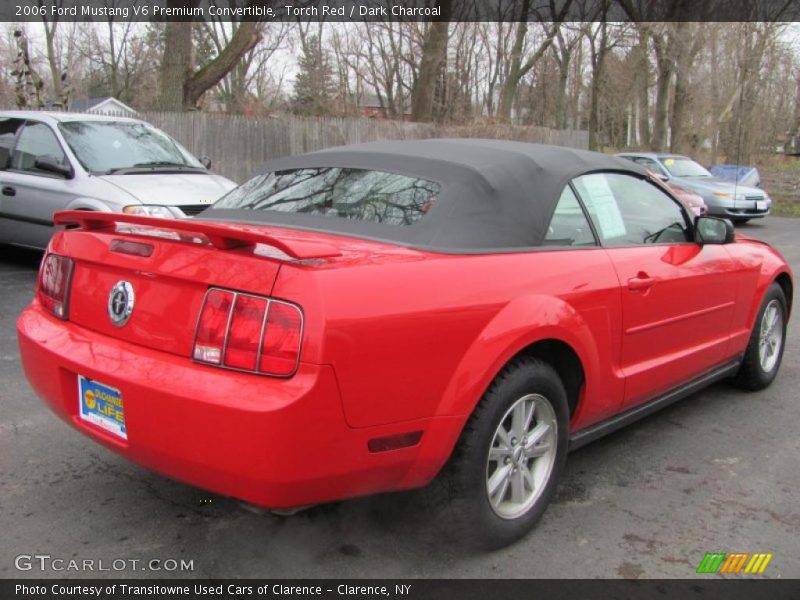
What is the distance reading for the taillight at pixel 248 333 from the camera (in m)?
2.14

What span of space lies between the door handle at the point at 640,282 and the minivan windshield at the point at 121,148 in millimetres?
5791

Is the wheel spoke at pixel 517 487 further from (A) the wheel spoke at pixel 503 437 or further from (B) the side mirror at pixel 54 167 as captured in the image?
(B) the side mirror at pixel 54 167

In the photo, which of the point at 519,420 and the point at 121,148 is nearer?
the point at 519,420

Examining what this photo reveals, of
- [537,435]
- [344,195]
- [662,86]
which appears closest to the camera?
[537,435]

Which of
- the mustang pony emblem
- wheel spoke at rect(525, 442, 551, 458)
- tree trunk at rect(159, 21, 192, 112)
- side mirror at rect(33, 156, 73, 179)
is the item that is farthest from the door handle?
tree trunk at rect(159, 21, 192, 112)

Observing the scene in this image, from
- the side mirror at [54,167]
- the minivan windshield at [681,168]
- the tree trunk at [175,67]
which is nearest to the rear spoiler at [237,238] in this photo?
the side mirror at [54,167]

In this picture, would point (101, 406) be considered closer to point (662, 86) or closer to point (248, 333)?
point (248, 333)

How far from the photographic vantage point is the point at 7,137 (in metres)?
8.11

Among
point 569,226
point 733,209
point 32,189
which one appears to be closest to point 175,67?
point 32,189

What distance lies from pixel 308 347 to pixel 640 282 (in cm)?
181

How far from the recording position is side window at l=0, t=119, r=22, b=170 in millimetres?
7992

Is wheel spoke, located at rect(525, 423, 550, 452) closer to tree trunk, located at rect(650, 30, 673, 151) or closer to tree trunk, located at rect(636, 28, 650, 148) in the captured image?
tree trunk, located at rect(650, 30, 673, 151)

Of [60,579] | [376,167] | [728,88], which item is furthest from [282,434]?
[728,88]

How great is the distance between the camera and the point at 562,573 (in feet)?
8.55
